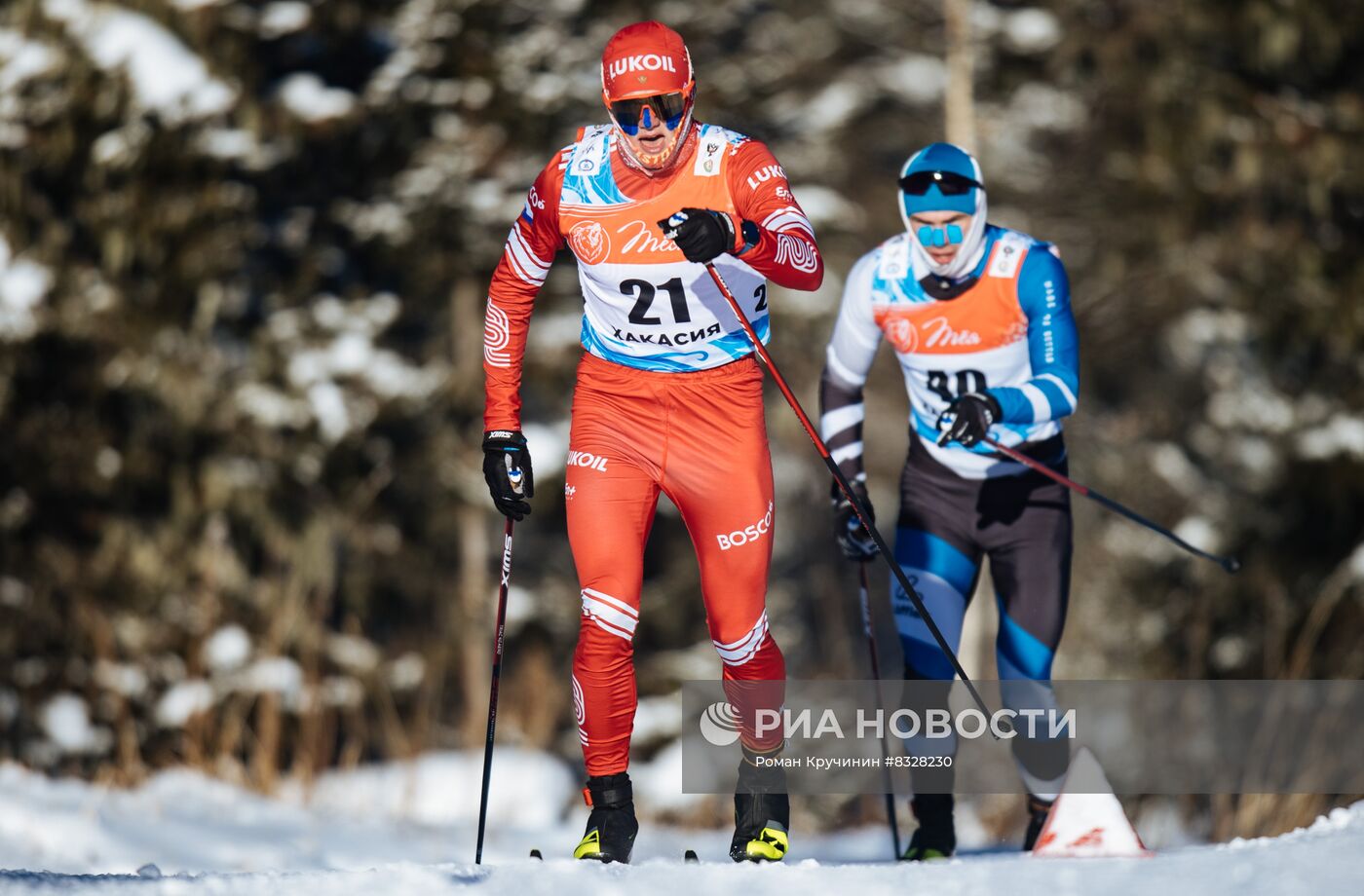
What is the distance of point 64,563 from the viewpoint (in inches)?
518

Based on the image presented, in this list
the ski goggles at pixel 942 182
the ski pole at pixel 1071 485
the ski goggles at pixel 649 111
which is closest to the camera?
the ski goggles at pixel 649 111

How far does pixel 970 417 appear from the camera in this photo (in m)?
5.10

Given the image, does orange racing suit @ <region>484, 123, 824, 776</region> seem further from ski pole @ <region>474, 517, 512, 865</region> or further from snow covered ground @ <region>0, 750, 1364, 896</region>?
snow covered ground @ <region>0, 750, 1364, 896</region>

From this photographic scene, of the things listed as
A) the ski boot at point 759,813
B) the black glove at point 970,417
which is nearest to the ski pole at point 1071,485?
the black glove at point 970,417

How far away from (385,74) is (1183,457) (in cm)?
808

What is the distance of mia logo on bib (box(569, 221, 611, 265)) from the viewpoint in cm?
479

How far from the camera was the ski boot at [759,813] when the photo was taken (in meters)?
4.88

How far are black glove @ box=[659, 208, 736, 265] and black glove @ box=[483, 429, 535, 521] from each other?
97 centimetres

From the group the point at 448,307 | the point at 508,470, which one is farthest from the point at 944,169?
the point at 448,307

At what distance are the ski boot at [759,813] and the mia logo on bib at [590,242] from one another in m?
1.67

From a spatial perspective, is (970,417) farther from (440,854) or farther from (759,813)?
(440,854)

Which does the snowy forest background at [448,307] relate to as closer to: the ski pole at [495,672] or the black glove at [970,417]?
the ski pole at [495,672]

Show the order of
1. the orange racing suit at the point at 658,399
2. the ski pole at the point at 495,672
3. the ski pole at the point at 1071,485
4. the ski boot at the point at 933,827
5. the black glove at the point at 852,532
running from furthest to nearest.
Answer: the black glove at the point at 852,532 < the ski boot at the point at 933,827 < the ski pole at the point at 1071,485 < the ski pole at the point at 495,672 < the orange racing suit at the point at 658,399

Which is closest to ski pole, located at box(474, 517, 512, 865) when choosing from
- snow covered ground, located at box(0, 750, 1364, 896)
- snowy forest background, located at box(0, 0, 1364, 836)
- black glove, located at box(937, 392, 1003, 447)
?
snow covered ground, located at box(0, 750, 1364, 896)
